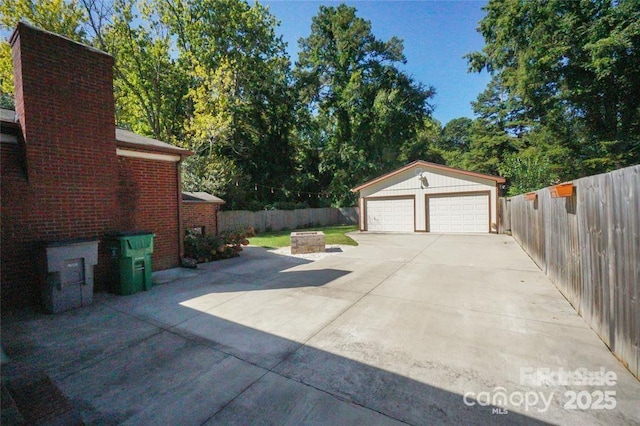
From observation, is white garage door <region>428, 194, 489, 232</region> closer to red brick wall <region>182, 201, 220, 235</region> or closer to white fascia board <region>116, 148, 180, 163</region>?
red brick wall <region>182, 201, 220, 235</region>

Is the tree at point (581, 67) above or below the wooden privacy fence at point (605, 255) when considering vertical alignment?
above

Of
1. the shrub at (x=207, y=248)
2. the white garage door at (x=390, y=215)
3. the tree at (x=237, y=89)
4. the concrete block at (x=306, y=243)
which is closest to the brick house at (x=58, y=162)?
the shrub at (x=207, y=248)

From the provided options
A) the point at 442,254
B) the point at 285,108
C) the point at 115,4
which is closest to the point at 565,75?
the point at 442,254

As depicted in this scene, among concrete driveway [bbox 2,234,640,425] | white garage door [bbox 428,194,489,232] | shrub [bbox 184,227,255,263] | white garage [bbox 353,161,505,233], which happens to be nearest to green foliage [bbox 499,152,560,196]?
white garage [bbox 353,161,505,233]

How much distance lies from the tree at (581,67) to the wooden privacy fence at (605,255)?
1707 centimetres

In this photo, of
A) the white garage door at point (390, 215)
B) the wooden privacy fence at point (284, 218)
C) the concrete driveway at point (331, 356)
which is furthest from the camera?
the wooden privacy fence at point (284, 218)

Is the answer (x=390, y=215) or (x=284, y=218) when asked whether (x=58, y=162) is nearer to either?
(x=390, y=215)

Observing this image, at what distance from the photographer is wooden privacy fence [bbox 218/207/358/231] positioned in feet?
54.5

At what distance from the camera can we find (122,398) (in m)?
2.31

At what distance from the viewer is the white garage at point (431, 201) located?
13961mm

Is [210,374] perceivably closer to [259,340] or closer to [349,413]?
[259,340]

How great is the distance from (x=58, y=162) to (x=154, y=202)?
1.92m

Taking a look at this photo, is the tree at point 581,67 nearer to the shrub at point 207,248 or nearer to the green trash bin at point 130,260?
the shrub at point 207,248

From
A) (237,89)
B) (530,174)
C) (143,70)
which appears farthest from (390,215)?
(143,70)
